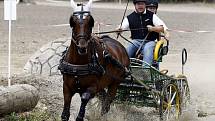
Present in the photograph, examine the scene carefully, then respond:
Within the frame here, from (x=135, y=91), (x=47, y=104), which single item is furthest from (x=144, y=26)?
(x=47, y=104)

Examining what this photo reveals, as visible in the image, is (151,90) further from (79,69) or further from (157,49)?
(79,69)

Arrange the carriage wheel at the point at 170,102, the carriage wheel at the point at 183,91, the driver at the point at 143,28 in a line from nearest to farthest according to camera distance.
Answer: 1. the carriage wheel at the point at 170,102
2. the driver at the point at 143,28
3. the carriage wheel at the point at 183,91

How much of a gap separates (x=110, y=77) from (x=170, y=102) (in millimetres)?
1487

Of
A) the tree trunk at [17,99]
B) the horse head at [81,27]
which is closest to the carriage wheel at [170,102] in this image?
the tree trunk at [17,99]

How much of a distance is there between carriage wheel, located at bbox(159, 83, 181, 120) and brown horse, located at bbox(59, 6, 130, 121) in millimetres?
1142

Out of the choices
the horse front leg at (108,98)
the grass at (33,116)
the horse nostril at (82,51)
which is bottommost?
the grass at (33,116)

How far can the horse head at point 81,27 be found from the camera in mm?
7414

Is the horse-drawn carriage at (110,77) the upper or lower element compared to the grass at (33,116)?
upper

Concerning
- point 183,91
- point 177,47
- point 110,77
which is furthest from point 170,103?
point 177,47

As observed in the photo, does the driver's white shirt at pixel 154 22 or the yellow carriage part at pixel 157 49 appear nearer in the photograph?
the yellow carriage part at pixel 157 49

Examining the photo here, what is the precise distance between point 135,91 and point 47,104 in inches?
56.5

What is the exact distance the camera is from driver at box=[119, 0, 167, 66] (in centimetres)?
966

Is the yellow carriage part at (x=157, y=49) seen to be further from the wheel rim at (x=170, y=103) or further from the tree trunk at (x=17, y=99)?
the tree trunk at (x=17, y=99)

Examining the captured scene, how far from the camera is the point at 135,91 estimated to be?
938 centimetres
